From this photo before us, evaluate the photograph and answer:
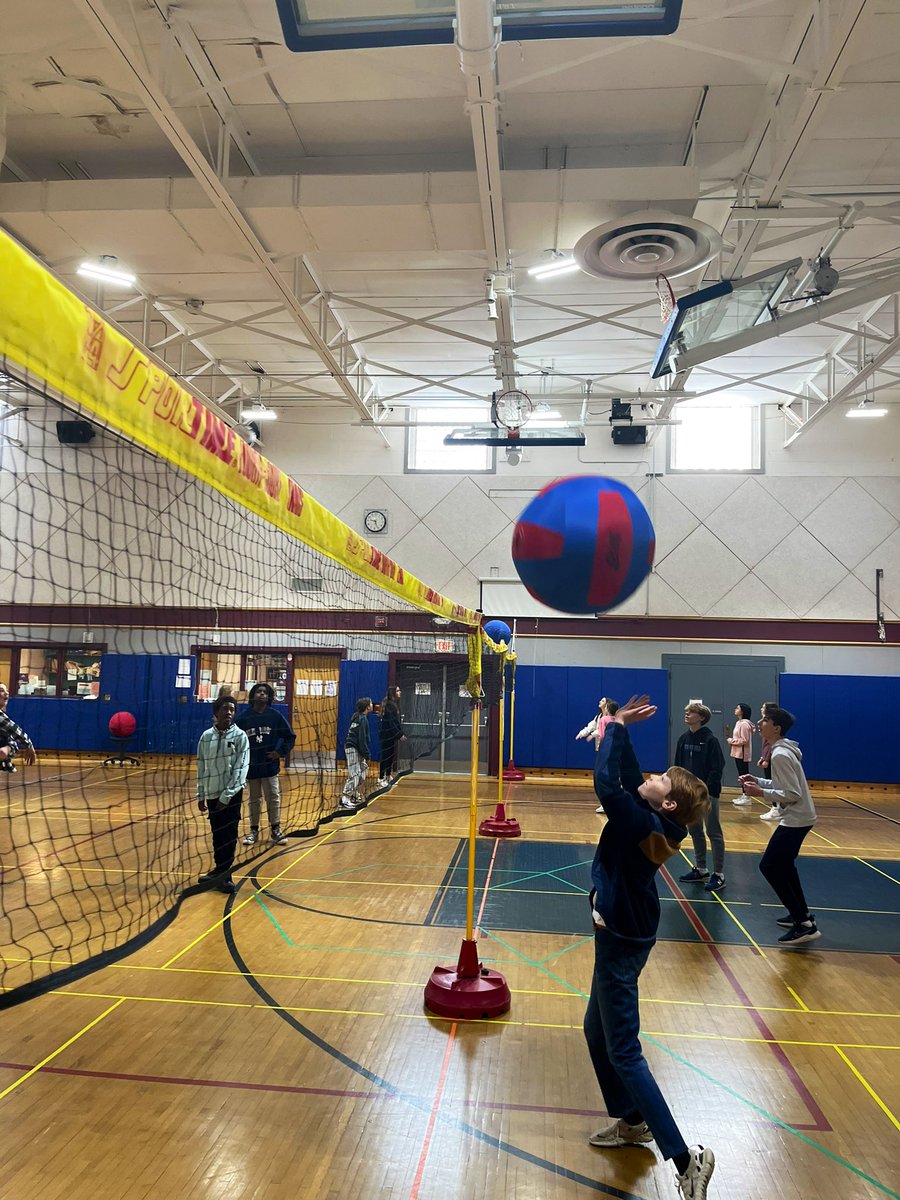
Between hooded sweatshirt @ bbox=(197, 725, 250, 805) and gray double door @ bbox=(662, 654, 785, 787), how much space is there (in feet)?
35.6

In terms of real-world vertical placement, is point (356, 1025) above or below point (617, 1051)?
below

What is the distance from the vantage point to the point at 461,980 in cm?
510

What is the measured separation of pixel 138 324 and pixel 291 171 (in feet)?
19.8

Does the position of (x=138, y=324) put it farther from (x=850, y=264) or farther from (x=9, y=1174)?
(x=9, y=1174)

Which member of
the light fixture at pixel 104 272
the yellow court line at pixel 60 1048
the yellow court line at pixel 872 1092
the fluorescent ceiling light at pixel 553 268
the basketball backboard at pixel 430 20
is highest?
the fluorescent ceiling light at pixel 553 268

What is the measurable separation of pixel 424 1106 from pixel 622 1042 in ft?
3.89

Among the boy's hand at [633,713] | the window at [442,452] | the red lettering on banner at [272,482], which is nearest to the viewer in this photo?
the red lettering on banner at [272,482]

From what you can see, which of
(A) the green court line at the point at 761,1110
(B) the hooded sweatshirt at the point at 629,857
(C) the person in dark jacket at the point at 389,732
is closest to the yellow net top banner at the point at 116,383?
(B) the hooded sweatshirt at the point at 629,857

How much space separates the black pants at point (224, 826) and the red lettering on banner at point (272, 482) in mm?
4405

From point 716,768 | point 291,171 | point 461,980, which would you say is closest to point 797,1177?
point 461,980

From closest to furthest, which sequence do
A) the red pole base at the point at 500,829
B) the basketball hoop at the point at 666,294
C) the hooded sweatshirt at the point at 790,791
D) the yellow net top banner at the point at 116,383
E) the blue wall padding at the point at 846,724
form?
the yellow net top banner at the point at 116,383, the hooded sweatshirt at the point at 790,791, the basketball hoop at the point at 666,294, the red pole base at the point at 500,829, the blue wall padding at the point at 846,724

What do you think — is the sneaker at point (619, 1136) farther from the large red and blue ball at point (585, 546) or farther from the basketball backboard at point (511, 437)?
the basketball backboard at point (511, 437)

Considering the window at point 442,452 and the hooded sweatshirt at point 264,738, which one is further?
the window at point 442,452

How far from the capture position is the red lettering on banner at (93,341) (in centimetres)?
181
